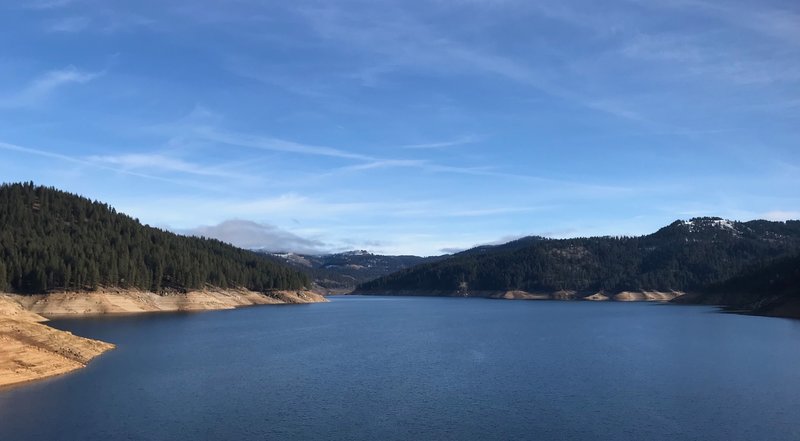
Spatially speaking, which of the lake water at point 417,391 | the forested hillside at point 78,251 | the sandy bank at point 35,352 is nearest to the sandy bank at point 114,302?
the forested hillside at point 78,251

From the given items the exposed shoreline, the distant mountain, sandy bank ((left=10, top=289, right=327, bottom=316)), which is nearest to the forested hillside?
sandy bank ((left=10, top=289, right=327, bottom=316))

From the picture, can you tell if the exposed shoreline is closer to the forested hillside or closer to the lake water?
the lake water

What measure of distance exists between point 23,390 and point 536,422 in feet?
128

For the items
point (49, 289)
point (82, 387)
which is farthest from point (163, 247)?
point (82, 387)

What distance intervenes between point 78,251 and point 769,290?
176975 mm

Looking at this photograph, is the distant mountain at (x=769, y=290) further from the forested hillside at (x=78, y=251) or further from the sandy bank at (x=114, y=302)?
the forested hillside at (x=78, y=251)

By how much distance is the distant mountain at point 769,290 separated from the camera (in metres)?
146

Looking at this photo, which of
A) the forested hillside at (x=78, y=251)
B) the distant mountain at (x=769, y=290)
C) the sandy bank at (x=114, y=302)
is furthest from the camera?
the distant mountain at (x=769, y=290)

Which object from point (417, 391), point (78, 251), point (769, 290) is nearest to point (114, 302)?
point (78, 251)

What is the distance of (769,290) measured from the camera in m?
167

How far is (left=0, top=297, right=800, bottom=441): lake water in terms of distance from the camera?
38531mm

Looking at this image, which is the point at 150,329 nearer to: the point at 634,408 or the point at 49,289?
the point at 49,289

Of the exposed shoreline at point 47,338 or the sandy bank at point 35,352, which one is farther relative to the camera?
the exposed shoreline at point 47,338

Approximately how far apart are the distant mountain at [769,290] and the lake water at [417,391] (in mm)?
66710
